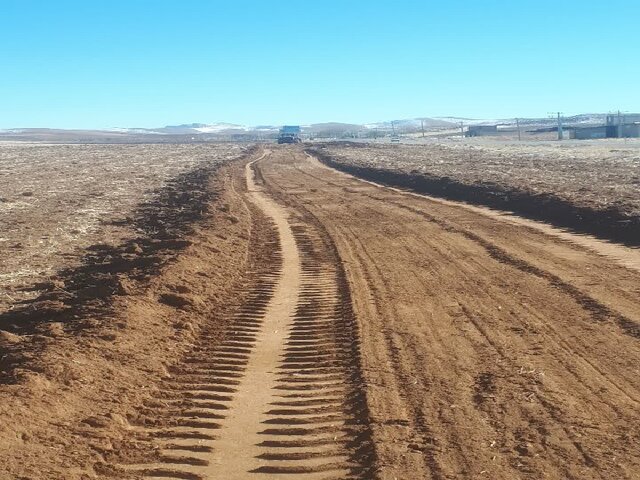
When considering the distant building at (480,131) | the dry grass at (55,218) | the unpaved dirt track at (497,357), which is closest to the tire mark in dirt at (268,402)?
the unpaved dirt track at (497,357)

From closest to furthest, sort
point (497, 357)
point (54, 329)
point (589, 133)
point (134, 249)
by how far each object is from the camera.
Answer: point (497, 357)
point (54, 329)
point (134, 249)
point (589, 133)

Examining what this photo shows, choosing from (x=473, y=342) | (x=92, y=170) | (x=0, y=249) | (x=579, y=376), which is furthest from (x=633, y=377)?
(x=92, y=170)

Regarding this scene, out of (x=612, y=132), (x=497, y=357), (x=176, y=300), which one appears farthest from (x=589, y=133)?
(x=497, y=357)

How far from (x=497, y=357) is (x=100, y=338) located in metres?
4.26

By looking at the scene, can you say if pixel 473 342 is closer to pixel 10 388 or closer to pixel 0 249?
pixel 10 388

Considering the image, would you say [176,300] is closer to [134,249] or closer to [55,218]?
[134,249]

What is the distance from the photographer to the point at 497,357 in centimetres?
926

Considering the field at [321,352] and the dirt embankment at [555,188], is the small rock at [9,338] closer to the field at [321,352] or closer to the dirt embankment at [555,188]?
the field at [321,352]

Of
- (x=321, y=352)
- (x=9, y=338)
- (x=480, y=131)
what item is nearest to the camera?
(x=9, y=338)

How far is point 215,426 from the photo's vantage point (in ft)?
24.2

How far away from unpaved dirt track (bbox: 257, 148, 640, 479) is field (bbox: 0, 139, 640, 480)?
29mm

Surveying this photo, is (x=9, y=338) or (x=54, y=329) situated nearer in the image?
(x=9, y=338)

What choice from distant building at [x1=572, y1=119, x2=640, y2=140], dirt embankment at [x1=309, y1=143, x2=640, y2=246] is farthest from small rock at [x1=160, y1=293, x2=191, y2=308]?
distant building at [x1=572, y1=119, x2=640, y2=140]

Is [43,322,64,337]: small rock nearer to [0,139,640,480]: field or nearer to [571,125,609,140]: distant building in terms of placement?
[0,139,640,480]: field
